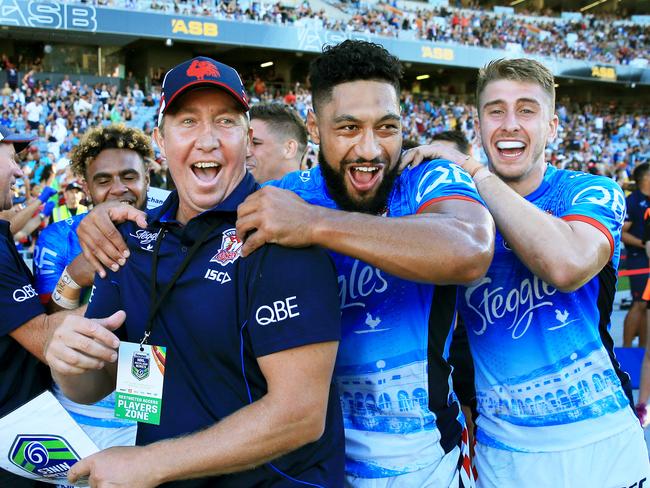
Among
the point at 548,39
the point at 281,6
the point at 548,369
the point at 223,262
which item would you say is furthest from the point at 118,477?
the point at 548,39

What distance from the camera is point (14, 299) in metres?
2.62

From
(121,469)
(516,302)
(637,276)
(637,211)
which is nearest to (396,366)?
(516,302)

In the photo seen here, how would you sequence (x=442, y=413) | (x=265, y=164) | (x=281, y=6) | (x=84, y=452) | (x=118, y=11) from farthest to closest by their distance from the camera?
(x=281, y=6), (x=118, y=11), (x=265, y=164), (x=442, y=413), (x=84, y=452)

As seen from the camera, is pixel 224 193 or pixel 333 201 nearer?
pixel 224 193

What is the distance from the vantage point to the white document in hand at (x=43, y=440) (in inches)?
78.0

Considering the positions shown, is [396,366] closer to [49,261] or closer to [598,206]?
[598,206]

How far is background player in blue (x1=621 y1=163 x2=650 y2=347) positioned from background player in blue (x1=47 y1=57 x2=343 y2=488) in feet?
21.1

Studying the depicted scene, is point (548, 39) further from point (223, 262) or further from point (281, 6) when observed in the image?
point (223, 262)

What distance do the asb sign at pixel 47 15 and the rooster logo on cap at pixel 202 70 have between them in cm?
2516

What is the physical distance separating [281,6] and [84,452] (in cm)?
3146

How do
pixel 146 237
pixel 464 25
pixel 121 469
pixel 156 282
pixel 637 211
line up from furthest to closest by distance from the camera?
pixel 464 25 → pixel 637 211 → pixel 146 237 → pixel 156 282 → pixel 121 469

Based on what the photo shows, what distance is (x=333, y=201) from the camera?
236 centimetres

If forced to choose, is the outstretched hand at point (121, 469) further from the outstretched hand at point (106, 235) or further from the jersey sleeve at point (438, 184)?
the jersey sleeve at point (438, 184)

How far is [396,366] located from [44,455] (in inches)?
48.5
